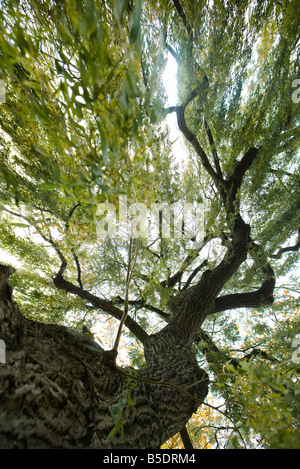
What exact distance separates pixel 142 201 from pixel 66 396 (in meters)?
1.11

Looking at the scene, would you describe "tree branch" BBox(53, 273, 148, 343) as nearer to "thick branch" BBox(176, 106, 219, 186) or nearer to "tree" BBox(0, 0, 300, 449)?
"tree" BBox(0, 0, 300, 449)

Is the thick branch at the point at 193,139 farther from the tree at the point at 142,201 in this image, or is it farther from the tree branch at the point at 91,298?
the tree branch at the point at 91,298

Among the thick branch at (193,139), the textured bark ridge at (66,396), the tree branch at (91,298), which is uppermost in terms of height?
the thick branch at (193,139)

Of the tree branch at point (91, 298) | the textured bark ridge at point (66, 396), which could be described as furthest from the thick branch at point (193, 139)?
the textured bark ridge at point (66, 396)

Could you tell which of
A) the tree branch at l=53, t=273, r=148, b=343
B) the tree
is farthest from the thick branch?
the tree branch at l=53, t=273, r=148, b=343

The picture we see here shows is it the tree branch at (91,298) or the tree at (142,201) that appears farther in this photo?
the tree branch at (91,298)

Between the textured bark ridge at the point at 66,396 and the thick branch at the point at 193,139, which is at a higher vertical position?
the thick branch at the point at 193,139

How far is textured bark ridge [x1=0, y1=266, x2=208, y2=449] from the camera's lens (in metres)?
0.83

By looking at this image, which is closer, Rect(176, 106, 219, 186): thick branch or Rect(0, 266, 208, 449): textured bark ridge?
Rect(0, 266, 208, 449): textured bark ridge

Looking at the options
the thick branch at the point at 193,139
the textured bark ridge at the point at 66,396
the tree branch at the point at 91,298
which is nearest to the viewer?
the textured bark ridge at the point at 66,396

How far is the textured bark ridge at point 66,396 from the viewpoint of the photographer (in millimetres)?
829

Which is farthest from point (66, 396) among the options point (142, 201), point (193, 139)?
point (193, 139)
